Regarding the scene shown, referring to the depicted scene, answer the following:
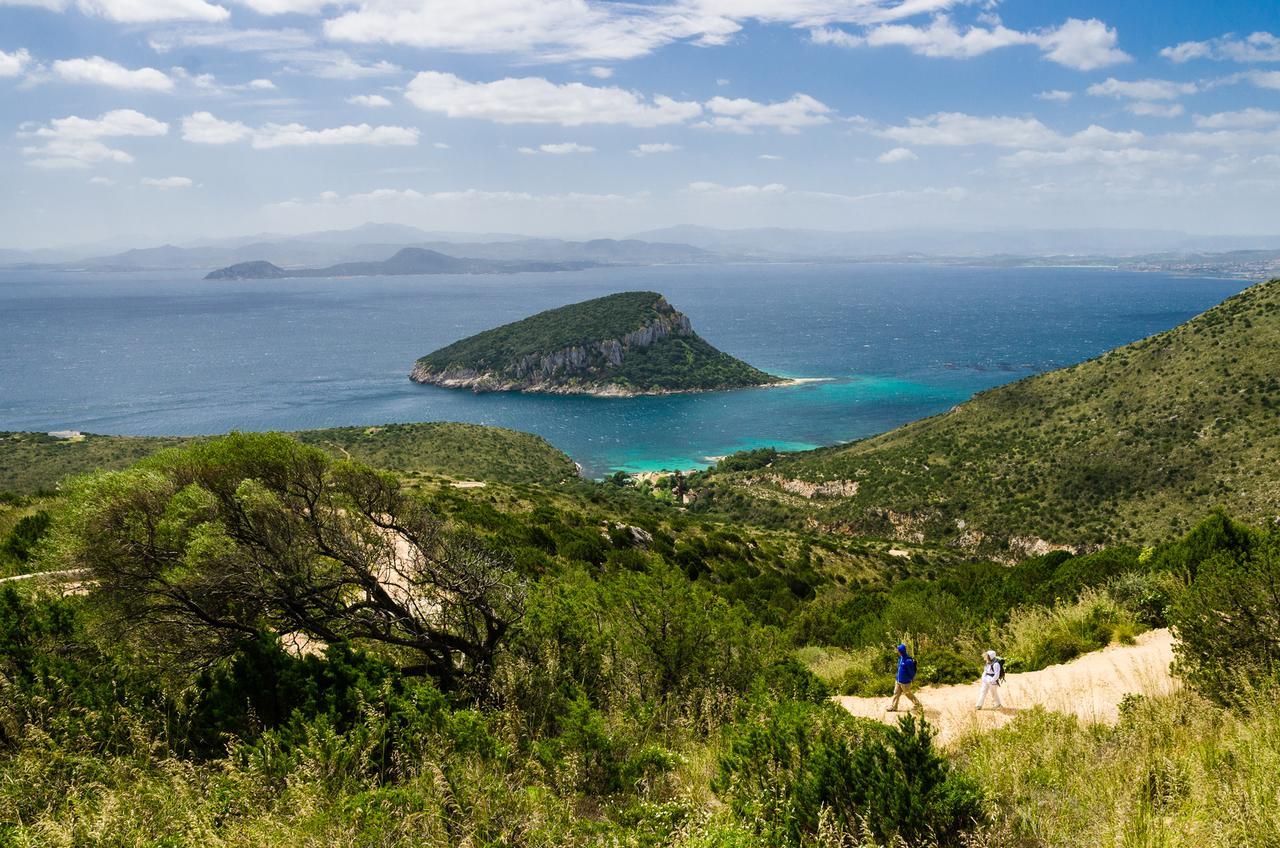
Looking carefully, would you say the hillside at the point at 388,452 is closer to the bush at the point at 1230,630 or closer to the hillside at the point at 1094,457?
the hillside at the point at 1094,457

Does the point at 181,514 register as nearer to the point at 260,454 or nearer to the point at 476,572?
the point at 260,454

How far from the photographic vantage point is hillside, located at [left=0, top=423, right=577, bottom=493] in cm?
5347

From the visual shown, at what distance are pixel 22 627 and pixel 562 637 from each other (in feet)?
21.1

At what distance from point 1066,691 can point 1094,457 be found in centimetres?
4850

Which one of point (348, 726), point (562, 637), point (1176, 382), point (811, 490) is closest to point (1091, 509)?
point (1176, 382)

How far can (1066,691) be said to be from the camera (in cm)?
945

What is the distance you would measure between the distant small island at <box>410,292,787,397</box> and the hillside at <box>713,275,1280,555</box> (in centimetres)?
7141

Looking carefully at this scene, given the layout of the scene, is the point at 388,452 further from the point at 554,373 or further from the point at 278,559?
the point at 554,373

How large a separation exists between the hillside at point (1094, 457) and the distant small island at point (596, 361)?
71.4m

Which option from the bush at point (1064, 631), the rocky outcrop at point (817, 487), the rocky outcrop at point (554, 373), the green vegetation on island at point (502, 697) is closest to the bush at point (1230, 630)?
the green vegetation on island at point (502, 697)

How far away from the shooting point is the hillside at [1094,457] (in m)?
42.6

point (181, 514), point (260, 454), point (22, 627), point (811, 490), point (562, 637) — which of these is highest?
point (260, 454)

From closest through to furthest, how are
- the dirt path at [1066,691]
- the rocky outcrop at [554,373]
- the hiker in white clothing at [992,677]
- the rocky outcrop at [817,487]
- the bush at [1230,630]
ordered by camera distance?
the bush at [1230,630] → the dirt path at [1066,691] → the hiker in white clothing at [992,677] → the rocky outcrop at [817,487] → the rocky outcrop at [554,373]

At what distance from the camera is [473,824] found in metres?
5.15
